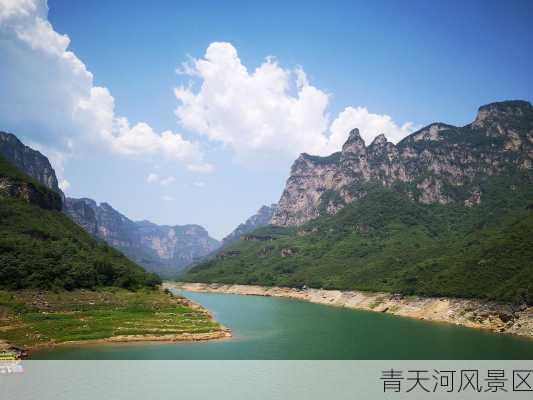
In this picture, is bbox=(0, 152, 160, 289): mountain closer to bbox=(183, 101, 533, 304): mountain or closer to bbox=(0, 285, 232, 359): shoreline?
bbox=(0, 285, 232, 359): shoreline

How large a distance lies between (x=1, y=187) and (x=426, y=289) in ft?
271

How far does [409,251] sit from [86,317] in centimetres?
9053

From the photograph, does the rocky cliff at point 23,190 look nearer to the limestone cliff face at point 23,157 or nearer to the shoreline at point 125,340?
the shoreline at point 125,340

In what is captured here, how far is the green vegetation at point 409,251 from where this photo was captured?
72.0 meters

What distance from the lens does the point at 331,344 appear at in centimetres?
4738

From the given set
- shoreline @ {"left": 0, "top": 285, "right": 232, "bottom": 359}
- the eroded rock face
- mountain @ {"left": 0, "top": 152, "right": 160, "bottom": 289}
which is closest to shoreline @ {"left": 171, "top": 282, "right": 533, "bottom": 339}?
shoreline @ {"left": 0, "top": 285, "right": 232, "bottom": 359}

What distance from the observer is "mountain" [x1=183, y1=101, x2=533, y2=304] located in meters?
77.2

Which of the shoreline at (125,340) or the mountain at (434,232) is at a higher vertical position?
the mountain at (434,232)

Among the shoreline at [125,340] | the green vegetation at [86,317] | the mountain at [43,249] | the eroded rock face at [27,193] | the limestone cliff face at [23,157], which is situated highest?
the limestone cliff face at [23,157]

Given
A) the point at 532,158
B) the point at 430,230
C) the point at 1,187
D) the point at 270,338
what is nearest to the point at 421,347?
the point at 270,338

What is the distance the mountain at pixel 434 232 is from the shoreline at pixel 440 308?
69.9 inches

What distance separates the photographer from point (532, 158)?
528 feet

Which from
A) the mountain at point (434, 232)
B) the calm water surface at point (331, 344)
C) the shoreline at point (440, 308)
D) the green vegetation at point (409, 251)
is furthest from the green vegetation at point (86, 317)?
the mountain at point (434, 232)

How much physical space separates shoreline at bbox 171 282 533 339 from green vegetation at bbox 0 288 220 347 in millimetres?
37060
